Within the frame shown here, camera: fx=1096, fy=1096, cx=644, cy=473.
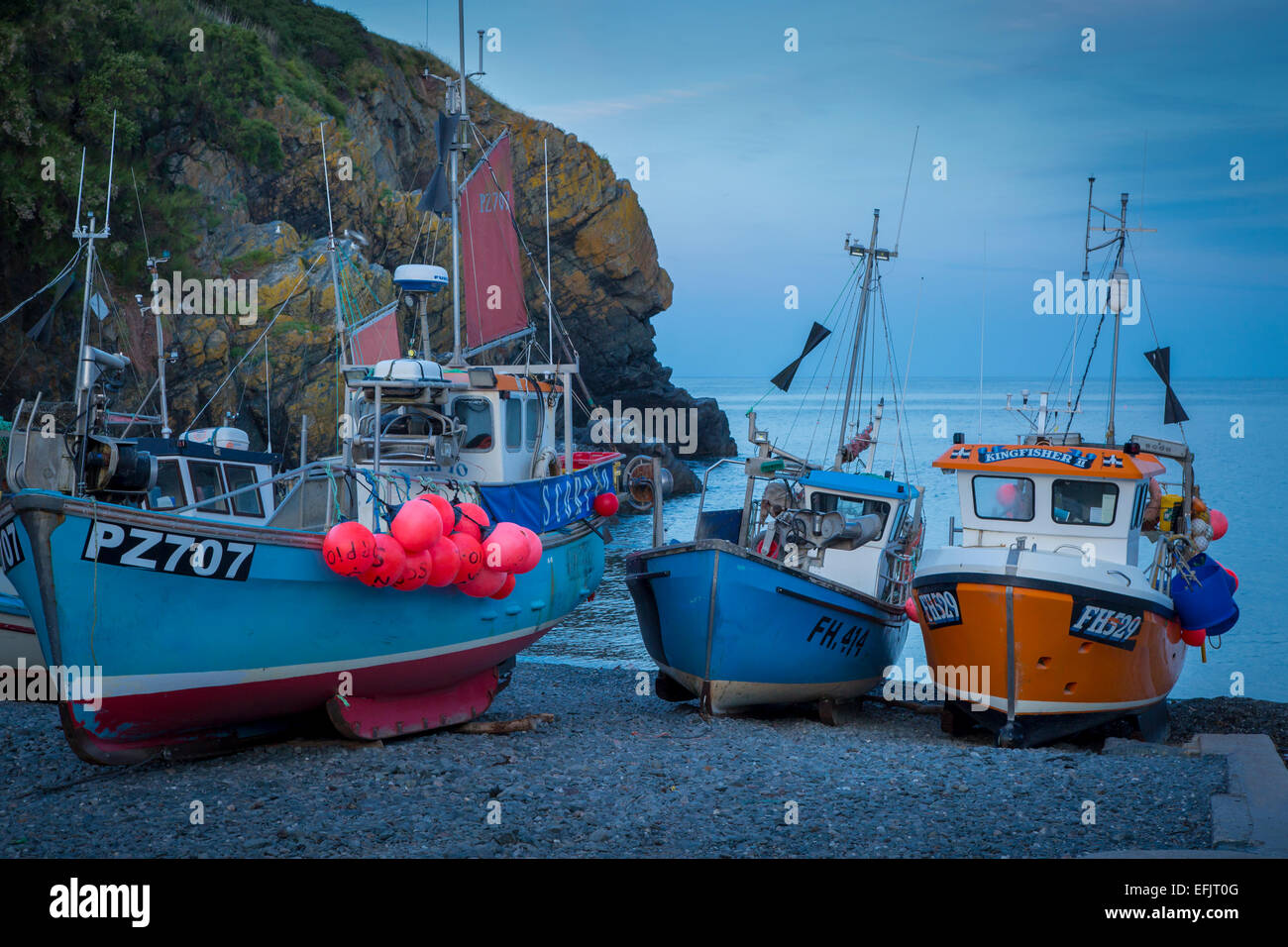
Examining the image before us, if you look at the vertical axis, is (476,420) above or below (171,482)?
above

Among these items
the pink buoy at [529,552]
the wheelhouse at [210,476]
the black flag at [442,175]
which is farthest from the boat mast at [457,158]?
the pink buoy at [529,552]

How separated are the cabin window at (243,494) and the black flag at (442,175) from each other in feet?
14.1

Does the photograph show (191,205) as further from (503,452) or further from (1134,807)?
(1134,807)

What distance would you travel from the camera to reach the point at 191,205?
31.4m

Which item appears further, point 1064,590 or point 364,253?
point 364,253

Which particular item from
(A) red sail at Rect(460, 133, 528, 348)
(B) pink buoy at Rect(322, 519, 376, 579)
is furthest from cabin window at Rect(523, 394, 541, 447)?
(B) pink buoy at Rect(322, 519, 376, 579)

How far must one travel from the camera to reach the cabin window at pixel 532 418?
43.7 ft

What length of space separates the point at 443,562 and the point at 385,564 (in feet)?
2.12

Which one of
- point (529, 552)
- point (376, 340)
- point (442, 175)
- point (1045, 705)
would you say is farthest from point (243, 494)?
point (1045, 705)

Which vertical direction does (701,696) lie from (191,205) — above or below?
below

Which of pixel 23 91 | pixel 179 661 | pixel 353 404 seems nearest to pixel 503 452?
pixel 353 404

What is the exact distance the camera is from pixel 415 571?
30.7ft

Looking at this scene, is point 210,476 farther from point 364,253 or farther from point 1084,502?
point 364,253

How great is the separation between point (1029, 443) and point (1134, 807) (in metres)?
6.66
